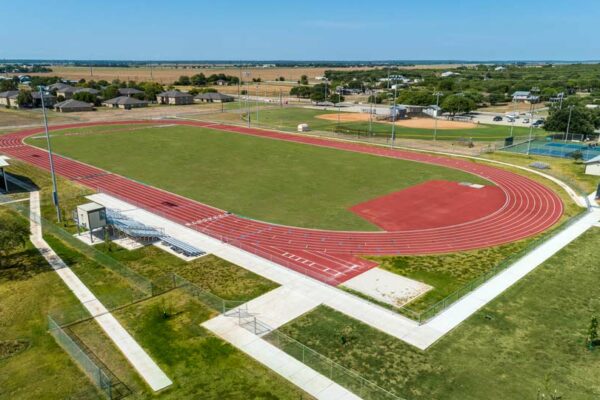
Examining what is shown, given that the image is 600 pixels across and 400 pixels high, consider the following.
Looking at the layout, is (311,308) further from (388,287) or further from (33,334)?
(33,334)

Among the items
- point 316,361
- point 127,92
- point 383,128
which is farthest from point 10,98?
point 316,361

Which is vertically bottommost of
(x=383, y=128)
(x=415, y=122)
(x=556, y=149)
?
(x=556, y=149)

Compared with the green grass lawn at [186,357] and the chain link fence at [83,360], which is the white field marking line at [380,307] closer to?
the green grass lawn at [186,357]

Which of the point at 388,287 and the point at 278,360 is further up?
the point at 388,287

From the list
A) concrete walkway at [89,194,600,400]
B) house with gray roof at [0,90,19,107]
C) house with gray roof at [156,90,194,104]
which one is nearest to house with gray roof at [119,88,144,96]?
house with gray roof at [156,90,194,104]

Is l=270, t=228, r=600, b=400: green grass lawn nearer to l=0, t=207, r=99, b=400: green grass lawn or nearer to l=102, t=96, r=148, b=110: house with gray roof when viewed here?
l=0, t=207, r=99, b=400: green grass lawn
